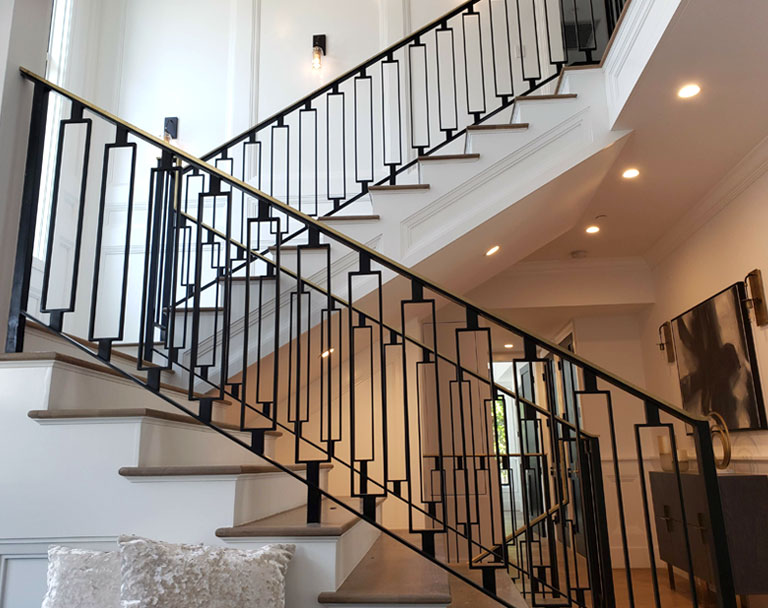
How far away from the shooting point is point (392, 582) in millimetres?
2049

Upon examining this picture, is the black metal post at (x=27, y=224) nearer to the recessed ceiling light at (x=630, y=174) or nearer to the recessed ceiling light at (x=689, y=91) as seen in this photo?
the recessed ceiling light at (x=689, y=91)

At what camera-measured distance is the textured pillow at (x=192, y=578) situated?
5.01 ft

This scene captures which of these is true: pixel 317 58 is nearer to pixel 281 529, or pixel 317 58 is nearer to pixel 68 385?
pixel 68 385

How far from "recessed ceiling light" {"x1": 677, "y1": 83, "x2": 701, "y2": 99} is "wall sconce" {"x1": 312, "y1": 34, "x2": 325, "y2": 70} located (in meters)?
3.17

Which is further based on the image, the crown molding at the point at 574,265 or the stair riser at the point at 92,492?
the crown molding at the point at 574,265

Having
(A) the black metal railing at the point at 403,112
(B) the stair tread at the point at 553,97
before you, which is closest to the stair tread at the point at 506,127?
(B) the stair tread at the point at 553,97

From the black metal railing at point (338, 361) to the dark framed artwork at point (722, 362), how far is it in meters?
0.55

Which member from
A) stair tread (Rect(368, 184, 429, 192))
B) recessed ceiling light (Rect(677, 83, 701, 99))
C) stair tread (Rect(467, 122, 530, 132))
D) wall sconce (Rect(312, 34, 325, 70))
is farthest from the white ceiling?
wall sconce (Rect(312, 34, 325, 70))

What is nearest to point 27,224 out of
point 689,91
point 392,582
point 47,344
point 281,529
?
point 47,344

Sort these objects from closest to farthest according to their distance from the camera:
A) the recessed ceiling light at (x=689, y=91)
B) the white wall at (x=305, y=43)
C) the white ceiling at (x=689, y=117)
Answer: the white ceiling at (x=689, y=117)
the recessed ceiling light at (x=689, y=91)
the white wall at (x=305, y=43)

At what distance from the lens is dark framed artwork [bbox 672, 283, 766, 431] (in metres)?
4.14

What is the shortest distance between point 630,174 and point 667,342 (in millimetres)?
2107

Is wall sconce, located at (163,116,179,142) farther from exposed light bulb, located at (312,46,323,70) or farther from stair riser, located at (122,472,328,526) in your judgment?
stair riser, located at (122,472,328,526)

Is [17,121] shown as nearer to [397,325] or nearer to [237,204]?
[237,204]
